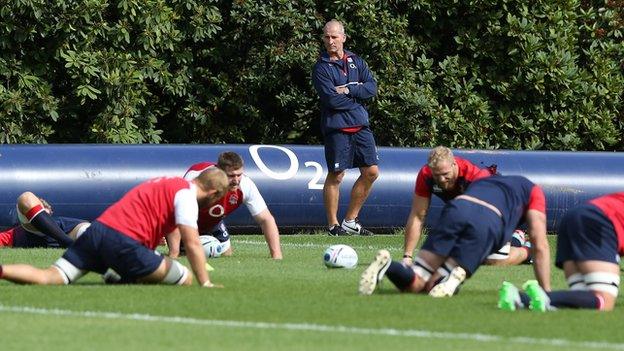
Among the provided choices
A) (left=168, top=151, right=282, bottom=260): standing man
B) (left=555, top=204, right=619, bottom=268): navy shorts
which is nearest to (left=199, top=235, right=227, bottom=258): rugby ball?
(left=168, top=151, right=282, bottom=260): standing man

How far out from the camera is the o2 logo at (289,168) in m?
19.3

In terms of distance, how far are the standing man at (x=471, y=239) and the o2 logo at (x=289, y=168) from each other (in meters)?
8.06

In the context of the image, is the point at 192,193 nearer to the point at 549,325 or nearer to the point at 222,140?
the point at 549,325

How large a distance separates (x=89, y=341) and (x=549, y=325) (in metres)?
2.90

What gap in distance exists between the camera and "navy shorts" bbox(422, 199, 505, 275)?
35.7 ft

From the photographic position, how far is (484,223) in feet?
35.7

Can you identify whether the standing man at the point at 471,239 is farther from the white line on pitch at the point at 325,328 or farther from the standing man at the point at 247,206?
the standing man at the point at 247,206

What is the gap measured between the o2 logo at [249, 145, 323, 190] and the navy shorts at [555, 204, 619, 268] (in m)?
9.32

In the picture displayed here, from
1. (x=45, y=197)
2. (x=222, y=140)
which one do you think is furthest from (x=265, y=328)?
(x=222, y=140)

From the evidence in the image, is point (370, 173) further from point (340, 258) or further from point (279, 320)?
point (279, 320)

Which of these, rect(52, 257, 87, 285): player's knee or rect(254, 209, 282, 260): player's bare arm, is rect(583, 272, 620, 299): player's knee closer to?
rect(52, 257, 87, 285): player's knee

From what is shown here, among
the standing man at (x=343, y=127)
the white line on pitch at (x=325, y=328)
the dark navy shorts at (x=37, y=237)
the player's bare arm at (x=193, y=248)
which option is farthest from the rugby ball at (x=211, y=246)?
the white line on pitch at (x=325, y=328)

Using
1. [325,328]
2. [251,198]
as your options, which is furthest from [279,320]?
[251,198]

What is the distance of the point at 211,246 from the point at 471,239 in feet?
16.3
